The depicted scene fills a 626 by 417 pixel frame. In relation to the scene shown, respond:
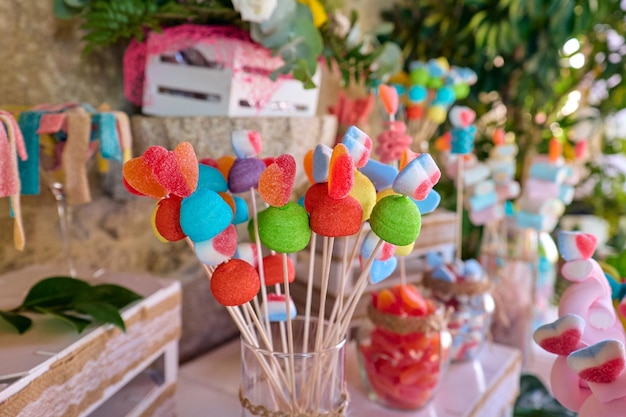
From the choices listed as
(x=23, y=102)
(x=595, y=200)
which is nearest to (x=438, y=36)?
(x=595, y=200)

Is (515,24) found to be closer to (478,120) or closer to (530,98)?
(530,98)

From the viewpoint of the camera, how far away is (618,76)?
1.71 meters

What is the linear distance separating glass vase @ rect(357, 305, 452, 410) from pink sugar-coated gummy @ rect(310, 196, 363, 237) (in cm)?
37

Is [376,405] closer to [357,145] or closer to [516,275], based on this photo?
[357,145]

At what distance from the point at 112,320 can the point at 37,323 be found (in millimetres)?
105

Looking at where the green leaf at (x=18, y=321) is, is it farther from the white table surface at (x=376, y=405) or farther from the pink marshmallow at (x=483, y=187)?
the pink marshmallow at (x=483, y=187)

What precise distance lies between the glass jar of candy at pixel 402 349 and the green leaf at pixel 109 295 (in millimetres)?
395

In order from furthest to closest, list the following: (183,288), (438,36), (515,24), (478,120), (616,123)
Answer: (616,123) < (478,120) < (438,36) < (515,24) < (183,288)

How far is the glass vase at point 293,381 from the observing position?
25.6 inches

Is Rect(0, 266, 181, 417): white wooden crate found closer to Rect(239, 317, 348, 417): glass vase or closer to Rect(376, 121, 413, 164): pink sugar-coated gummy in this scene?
Rect(239, 317, 348, 417): glass vase

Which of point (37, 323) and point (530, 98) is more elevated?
point (530, 98)

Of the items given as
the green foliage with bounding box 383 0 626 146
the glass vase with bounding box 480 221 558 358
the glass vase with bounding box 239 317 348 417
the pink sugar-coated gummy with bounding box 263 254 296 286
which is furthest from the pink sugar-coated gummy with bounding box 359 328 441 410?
the green foliage with bounding box 383 0 626 146

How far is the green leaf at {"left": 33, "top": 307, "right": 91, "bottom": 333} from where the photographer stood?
26.6 inches

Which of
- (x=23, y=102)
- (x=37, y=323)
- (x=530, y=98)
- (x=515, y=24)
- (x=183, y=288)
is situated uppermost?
(x=515, y=24)
